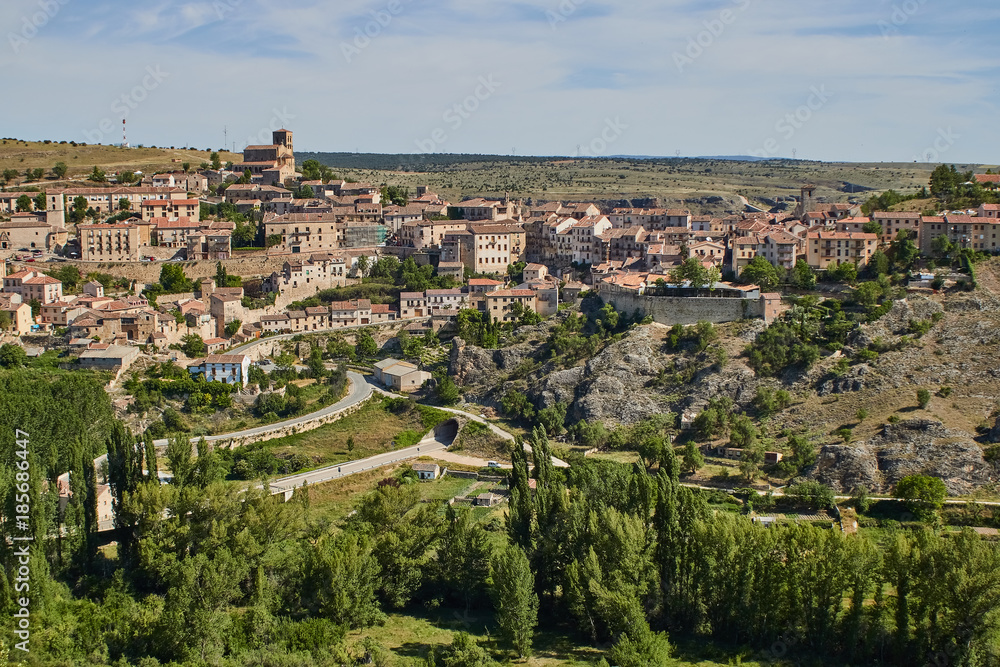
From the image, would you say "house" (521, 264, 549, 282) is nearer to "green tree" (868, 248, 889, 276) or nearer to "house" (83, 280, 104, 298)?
"green tree" (868, 248, 889, 276)

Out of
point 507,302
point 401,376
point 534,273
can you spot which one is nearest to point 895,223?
point 534,273

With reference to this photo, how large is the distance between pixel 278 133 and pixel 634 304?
3314 centimetres

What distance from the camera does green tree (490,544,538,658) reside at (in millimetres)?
23438

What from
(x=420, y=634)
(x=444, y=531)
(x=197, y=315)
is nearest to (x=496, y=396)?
(x=197, y=315)

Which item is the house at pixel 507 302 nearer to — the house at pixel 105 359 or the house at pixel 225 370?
the house at pixel 225 370

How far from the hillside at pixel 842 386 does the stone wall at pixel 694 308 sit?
2.31ft

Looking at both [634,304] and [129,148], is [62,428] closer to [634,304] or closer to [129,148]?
[634,304]

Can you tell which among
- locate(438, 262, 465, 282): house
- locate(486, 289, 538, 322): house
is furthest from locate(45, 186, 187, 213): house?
locate(486, 289, 538, 322): house

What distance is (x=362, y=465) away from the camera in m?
37.6

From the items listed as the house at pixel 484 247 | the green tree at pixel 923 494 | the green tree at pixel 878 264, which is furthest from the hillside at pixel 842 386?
the house at pixel 484 247

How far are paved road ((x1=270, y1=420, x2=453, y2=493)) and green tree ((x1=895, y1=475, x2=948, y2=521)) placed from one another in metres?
16.7

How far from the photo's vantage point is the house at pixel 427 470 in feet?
122

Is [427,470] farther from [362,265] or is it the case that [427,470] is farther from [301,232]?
[301,232]

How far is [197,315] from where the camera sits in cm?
4603
